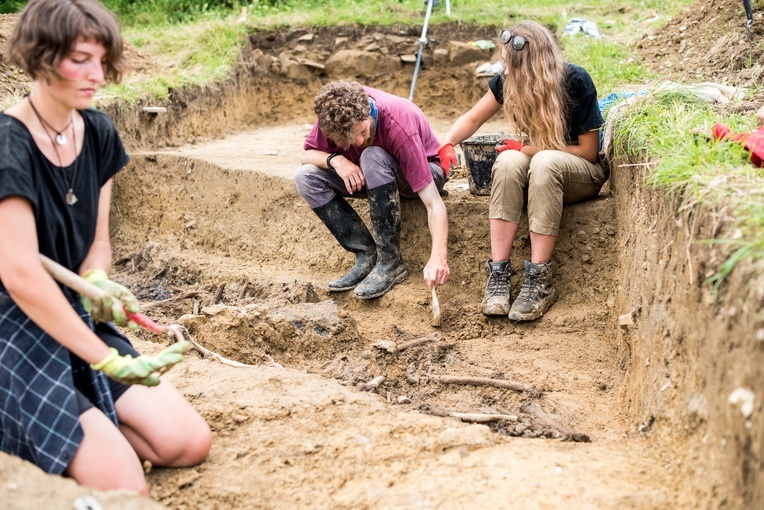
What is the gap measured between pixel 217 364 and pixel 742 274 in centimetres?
219

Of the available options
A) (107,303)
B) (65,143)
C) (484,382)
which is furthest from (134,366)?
(484,382)

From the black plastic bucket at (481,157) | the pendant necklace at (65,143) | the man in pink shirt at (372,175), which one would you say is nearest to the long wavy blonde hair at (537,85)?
the black plastic bucket at (481,157)

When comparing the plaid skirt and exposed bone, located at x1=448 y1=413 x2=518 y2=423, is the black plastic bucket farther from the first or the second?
the plaid skirt

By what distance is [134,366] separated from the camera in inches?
89.9

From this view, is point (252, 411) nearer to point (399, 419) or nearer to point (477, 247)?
point (399, 419)

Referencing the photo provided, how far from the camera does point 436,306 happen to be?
3967 millimetres

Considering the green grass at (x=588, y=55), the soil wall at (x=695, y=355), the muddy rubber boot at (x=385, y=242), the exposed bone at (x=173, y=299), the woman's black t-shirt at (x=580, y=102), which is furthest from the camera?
the exposed bone at (x=173, y=299)

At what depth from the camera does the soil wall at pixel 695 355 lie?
6.30ft

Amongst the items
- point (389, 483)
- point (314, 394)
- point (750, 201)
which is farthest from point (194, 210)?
point (750, 201)

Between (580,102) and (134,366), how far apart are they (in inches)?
97.4

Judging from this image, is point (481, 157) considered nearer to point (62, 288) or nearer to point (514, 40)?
point (514, 40)

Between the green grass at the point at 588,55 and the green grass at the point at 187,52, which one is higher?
the green grass at the point at 588,55

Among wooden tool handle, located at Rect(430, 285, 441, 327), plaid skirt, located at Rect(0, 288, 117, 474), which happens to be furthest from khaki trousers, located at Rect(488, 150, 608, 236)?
plaid skirt, located at Rect(0, 288, 117, 474)

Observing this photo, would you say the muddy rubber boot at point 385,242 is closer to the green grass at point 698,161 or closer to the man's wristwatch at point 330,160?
the man's wristwatch at point 330,160
